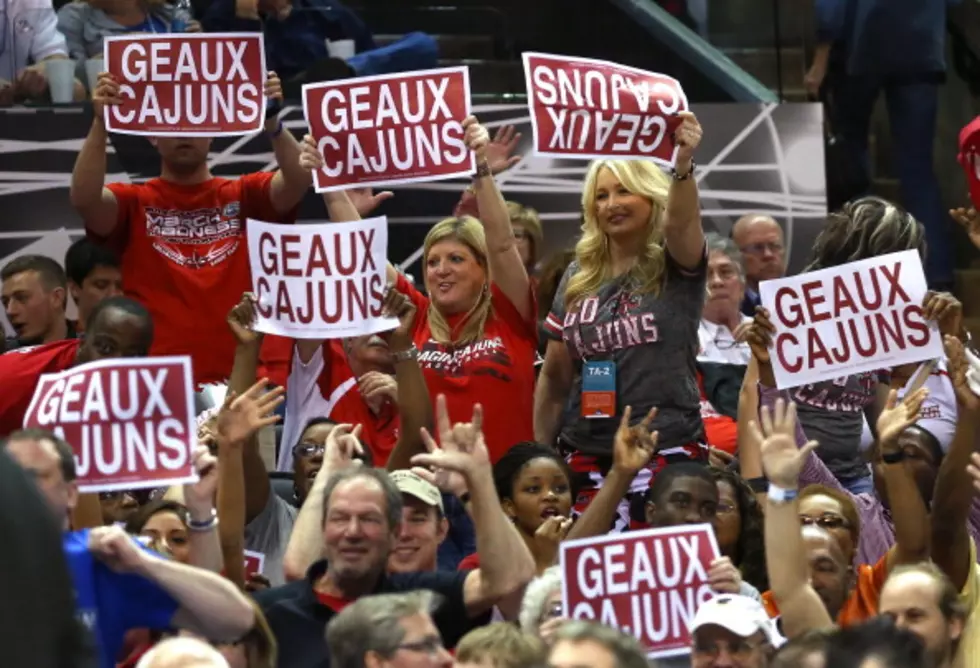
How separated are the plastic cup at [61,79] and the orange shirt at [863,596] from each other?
385 cm

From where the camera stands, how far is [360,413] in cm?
678

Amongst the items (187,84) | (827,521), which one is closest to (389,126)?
(187,84)

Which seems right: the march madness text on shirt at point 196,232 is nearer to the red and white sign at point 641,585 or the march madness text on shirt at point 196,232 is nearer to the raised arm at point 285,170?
the raised arm at point 285,170

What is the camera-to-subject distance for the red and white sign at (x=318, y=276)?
20.9 ft

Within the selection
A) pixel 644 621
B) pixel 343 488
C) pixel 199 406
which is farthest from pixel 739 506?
pixel 199 406

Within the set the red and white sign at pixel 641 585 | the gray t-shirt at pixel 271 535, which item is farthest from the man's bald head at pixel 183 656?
the gray t-shirt at pixel 271 535

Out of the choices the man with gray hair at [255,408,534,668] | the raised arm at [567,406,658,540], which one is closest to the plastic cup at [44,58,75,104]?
the raised arm at [567,406,658,540]

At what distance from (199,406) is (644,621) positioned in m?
2.12

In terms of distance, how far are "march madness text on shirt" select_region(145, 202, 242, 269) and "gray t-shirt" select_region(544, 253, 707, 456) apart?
1388 mm

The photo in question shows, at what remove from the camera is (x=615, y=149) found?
6.29 meters

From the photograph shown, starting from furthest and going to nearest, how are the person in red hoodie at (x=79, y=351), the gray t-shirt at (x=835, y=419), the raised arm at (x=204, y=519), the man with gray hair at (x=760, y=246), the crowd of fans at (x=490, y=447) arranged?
the man with gray hair at (x=760, y=246)
the gray t-shirt at (x=835, y=419)
the person in red hoodie at (x=79, y=351)
the raised arm at (x=204, y=519)
the crowd of fans at (x=490, y=447)

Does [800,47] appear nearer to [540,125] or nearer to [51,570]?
[540,125]

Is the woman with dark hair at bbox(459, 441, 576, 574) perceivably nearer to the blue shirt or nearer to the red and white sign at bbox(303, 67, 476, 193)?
the red and white sign at bbox(303, 67, 476, 193)

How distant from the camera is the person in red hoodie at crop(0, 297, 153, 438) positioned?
20.1ft
